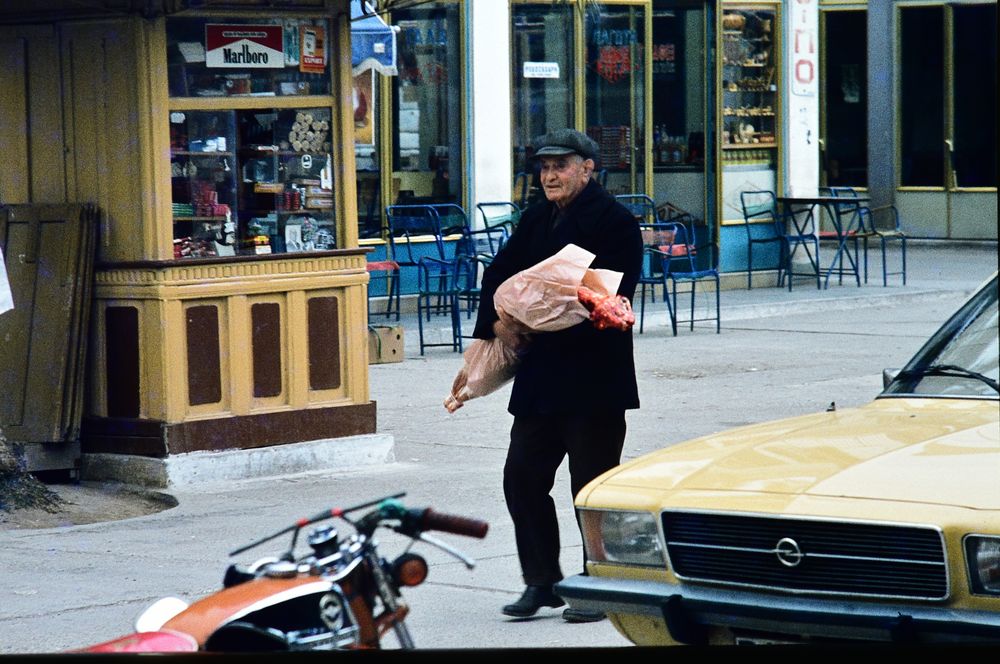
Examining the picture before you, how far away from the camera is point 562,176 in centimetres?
604

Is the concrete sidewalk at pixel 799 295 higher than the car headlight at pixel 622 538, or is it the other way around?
the car headlight at pixel 622 538

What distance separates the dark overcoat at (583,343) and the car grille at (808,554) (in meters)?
1.49

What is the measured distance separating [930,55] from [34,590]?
19146 mm

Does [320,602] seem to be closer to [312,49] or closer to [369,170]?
[312,49]

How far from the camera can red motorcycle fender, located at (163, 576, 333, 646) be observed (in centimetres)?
310

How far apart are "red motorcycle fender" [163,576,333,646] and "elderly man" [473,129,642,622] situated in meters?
2.90

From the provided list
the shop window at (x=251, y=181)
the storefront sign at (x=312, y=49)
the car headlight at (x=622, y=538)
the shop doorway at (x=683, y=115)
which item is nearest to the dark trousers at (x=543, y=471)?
the car headlight at (x=622, y=538)

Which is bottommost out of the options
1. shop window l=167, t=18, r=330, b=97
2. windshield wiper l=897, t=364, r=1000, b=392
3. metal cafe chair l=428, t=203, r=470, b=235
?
windshield wiper l=897, t=364, r=1000, b=392

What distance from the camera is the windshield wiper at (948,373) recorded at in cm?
498

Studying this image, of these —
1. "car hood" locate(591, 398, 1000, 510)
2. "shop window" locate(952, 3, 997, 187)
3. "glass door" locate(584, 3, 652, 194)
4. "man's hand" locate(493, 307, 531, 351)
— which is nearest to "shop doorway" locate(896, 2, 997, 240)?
"shop window" locate(952, 3, 997, 187)

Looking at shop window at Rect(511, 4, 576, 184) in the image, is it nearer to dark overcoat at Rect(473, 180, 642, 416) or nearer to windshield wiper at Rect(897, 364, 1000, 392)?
dark overcoat at Rect(473, 180, 642, 416)

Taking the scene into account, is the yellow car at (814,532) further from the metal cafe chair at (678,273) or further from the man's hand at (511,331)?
the metal cafe chair at (678,273)

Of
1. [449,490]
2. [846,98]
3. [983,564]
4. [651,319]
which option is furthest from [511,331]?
[846,98]

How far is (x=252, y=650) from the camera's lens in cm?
311
